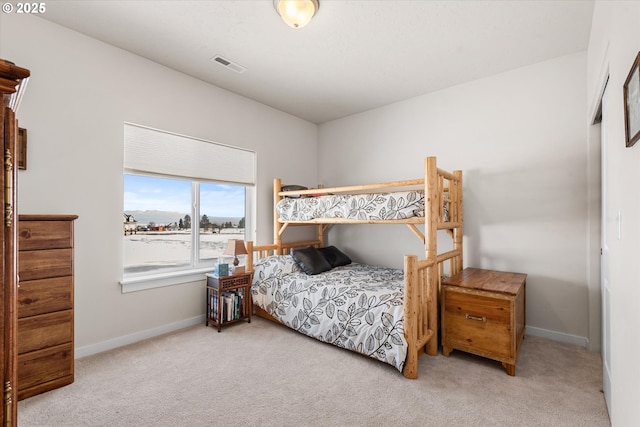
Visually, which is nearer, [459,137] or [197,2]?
[197,2]

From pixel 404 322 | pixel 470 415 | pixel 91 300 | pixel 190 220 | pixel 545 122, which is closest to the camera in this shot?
pixel 470 415

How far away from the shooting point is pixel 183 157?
3076 mm

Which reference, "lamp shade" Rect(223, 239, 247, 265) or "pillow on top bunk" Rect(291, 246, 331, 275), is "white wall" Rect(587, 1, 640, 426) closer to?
"pillow on top bunk" Rect(291, 246, 331, 275)

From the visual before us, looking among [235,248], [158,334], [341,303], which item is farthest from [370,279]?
[158,334]

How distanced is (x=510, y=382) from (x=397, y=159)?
2495 millimetres

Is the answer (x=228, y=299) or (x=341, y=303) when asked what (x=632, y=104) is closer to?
(x=341, y=303)

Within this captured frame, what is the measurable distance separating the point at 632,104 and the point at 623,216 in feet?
1.56

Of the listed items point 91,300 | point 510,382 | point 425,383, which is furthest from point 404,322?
point 91,300

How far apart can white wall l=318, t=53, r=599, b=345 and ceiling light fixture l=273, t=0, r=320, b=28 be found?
77.5 inches

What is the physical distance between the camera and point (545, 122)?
9.18 feet

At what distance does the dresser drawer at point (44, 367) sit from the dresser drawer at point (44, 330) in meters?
0.04

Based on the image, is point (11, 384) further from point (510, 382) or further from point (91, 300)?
point (510, 382)

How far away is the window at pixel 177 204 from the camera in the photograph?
9.14ft

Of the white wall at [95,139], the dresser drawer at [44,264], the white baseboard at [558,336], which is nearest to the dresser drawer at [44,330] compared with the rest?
the dresser drawer at [44,264]
